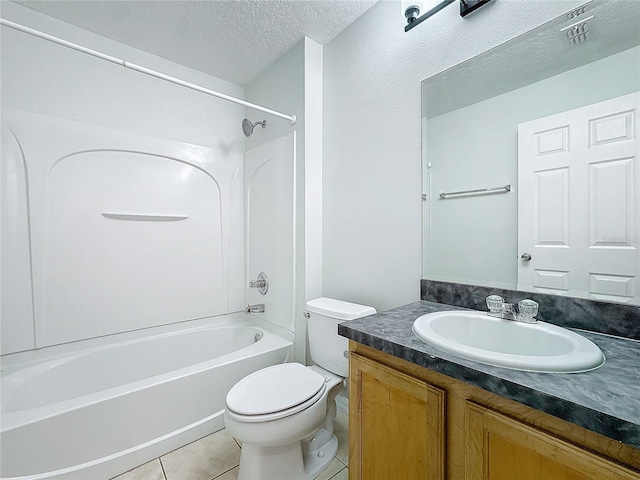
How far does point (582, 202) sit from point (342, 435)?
1.59 meters

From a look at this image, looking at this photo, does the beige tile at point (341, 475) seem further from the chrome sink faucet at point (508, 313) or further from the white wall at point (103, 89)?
the white wall at point (103, 89)

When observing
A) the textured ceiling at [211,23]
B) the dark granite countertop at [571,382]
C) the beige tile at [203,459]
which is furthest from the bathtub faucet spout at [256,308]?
the textured ceiling at [211,23]

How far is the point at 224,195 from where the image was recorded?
2426 millimetres

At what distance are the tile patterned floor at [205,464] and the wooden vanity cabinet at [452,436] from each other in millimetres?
490

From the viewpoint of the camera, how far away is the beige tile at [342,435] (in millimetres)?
1461

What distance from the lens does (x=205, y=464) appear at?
55.1 inches

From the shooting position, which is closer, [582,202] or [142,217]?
[582,202]

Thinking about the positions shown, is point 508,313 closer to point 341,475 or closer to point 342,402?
point 341,475

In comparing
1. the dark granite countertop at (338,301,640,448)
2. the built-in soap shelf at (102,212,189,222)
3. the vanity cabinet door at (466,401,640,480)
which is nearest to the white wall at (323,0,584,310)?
the dark granite countertop at (338,301,640,448)

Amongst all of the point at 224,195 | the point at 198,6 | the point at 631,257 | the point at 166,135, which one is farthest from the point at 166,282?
the point at 631,257

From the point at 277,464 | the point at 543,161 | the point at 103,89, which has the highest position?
the point at 103,89

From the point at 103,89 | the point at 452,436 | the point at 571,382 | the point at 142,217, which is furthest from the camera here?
the point at 142,217

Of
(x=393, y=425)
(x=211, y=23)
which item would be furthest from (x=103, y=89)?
(x=393, y=425)

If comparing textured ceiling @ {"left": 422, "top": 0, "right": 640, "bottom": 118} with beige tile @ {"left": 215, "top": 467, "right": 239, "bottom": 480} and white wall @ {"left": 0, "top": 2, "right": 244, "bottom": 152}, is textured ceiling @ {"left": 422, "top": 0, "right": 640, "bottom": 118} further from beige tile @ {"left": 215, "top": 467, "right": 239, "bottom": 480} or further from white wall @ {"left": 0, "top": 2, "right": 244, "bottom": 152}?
beige tile @ {"left": 215, "top": 467, "right": 239, "bottom": 480}
